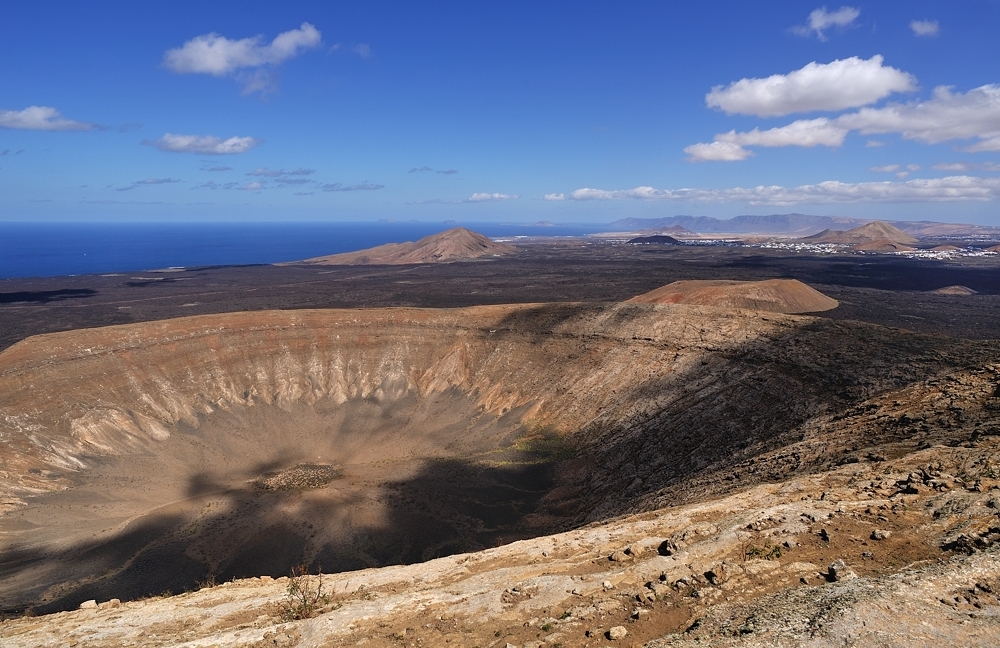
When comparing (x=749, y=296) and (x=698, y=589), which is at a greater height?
(x=749, y=296)

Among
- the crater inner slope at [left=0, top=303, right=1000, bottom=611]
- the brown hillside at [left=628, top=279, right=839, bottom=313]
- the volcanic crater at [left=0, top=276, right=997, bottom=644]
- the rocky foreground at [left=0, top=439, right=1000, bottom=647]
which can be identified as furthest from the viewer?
the brown hillside at [left=628, top=279, right=839, bottom=313]

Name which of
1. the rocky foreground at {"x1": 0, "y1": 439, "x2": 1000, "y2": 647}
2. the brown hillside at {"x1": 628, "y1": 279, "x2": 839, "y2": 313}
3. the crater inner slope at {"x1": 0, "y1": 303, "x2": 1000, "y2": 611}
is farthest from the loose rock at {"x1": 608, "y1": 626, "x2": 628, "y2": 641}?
the brown hillside at {"x1": 628, "y1": 279, "x2": 839, "y2": 313}

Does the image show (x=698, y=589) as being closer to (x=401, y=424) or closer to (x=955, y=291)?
(x=401, y=424)

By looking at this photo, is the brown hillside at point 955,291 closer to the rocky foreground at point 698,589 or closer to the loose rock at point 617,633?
the rocky foreground at point 698,589

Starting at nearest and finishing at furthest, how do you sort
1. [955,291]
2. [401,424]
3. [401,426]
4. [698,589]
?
[698,589] → [401,426] → [401,424] → [955,291]

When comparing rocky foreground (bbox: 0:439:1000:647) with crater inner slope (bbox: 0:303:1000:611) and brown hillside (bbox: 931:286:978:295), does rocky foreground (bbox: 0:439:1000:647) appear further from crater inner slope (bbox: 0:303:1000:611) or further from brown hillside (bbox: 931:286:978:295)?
brown hillside (bbox: 931:286:978:295)

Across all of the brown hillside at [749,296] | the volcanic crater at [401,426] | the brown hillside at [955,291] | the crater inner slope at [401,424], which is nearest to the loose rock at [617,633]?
the volcanic crater at [401,426]

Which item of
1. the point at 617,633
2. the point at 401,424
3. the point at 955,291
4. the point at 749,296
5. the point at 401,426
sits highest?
the point at 749,296

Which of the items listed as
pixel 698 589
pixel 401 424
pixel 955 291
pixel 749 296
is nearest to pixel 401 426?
pixel 401 424
